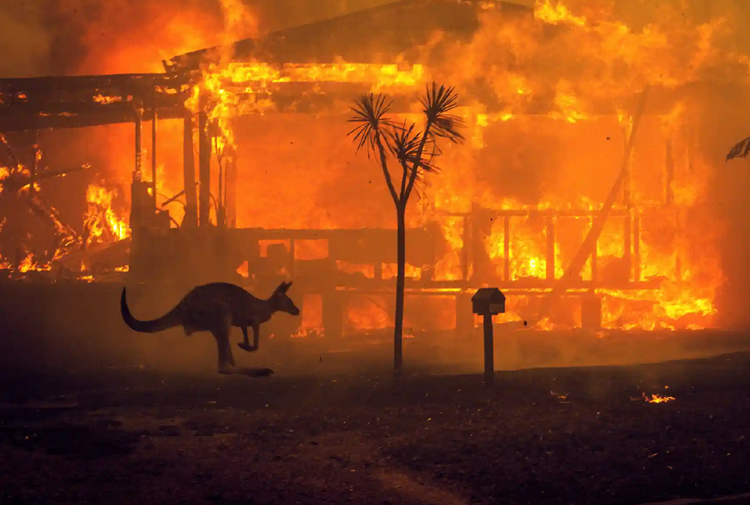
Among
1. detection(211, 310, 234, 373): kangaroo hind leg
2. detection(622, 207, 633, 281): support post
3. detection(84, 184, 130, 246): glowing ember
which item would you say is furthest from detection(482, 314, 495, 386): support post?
detection(84, 184, 130, 246): glowing ember

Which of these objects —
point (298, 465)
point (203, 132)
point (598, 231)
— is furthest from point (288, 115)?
point (298, 465)

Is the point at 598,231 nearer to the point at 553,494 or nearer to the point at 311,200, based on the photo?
the point at 311,200

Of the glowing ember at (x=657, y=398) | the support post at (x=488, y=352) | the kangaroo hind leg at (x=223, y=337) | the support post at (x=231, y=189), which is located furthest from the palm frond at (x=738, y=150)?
the support post at (x=231, y=189)

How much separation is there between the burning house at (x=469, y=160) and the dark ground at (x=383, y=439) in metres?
7.58

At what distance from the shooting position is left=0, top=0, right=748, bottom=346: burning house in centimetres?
1864

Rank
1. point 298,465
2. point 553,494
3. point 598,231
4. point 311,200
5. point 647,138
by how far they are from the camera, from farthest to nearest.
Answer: point 311,200 → point 647,138 → point 598,231 → point 298,465 → point 553,494

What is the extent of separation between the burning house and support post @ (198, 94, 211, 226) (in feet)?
0.11

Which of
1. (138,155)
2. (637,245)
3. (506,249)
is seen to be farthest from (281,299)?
(637,245)

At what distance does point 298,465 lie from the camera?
6.90 metres

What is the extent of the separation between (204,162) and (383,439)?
11.9 metres

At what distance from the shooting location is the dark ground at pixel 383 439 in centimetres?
612

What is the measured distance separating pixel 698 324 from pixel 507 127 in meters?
6.84

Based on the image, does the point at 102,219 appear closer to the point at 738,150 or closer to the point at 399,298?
the point at 399,298

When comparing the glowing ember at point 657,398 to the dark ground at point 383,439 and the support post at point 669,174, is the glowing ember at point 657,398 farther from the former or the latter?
the support post at point 669,174
